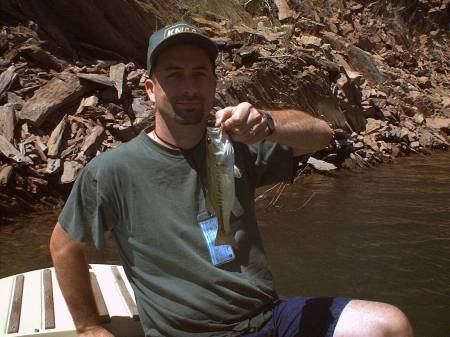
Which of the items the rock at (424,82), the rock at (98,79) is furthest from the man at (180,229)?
the rock at (424,82)

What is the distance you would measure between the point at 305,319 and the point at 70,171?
20.9ft

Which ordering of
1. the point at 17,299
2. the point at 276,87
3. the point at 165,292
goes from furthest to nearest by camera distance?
the point at 276,87, the point at 17,299, the point at 165,292

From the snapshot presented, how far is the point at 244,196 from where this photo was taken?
9.36ft

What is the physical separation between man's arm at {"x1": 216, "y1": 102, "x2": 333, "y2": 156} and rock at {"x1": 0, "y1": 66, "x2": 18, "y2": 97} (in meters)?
7.44

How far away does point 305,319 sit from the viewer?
2.70 m

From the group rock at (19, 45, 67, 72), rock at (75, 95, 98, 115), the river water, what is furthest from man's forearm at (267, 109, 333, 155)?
rock at (19, 45, 67, 72)

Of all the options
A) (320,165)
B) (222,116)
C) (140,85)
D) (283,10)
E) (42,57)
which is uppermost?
(283,10)

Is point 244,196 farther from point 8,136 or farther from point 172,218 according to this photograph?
point 8,136

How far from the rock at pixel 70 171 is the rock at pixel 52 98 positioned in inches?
36.8

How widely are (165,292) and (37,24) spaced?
9370 millimetres

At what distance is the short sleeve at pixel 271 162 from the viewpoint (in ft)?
9.64

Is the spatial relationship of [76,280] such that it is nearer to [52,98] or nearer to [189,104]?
[189,104]

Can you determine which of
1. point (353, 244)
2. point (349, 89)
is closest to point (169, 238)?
point (353, 244)

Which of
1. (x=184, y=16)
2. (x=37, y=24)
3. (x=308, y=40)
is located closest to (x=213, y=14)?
(x=184, y=16)
